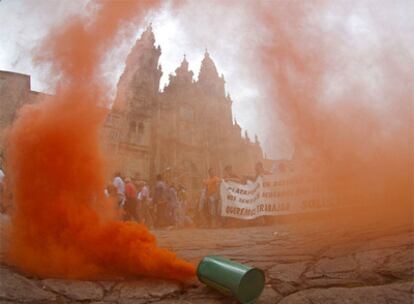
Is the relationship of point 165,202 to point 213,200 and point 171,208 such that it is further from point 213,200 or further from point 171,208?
point 213,200

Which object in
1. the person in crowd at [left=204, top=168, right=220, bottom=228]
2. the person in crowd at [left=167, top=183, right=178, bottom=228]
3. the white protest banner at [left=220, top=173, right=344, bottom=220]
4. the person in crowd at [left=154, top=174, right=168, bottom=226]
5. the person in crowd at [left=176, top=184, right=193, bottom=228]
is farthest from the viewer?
the person in crowd at [left=176, top=184, right=193, bottom=228]

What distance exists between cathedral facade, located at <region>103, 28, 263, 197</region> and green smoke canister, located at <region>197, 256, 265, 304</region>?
83.7 feet

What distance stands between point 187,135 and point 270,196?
104 feet

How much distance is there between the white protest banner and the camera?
8.67 m

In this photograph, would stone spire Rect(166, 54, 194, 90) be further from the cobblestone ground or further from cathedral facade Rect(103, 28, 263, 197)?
the cobblestone ground

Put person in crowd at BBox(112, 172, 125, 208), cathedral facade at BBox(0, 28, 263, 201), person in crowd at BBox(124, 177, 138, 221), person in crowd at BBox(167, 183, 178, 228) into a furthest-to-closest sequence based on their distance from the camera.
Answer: cathedral facade at BBox(0, 28, 263, 201) < person in crowd at BBox(167, 183, 178, 228) < person in crowd at BBox(124, 177, 138, 221) < person in crowd at BBox(112, 172, 125, 208)

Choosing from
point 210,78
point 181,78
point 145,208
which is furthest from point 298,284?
point 181,78

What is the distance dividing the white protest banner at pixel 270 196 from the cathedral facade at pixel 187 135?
19227mm

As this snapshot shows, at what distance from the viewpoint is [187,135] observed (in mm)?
40562

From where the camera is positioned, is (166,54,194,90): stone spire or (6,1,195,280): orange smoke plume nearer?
(6,1,195,280): orange smoke plume

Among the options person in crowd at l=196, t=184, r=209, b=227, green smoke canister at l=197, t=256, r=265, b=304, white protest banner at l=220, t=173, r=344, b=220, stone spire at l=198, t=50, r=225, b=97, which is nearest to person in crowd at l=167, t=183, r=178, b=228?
person in crowd at l=196, t=184, r=209, b=227

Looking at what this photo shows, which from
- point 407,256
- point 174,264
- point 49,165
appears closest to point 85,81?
point 49,165

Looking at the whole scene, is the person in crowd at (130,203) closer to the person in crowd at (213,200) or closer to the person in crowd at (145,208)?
the person in crowd at (145,208)

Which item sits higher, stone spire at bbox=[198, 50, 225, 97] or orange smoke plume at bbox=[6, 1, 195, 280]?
stone spire at bbox=[198, 50, 225, 97]
